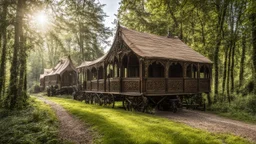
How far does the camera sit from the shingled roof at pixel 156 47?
15.5 m

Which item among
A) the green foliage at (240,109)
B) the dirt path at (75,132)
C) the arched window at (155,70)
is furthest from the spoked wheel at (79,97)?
the green foliage at (240,109)

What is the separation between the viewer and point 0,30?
1520 centimetres

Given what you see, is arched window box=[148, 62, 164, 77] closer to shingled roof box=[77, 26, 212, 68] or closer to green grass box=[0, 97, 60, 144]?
shingled roof box=[77, 26, 212, 68]

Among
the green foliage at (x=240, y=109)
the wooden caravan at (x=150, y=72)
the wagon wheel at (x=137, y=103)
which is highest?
the wooden caravan at (x=150, y=72)

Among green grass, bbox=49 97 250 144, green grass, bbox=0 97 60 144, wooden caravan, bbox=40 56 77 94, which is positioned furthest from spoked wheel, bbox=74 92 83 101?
green grass, bbox=49 97 250 144

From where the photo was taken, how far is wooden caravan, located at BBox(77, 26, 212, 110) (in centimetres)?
1505

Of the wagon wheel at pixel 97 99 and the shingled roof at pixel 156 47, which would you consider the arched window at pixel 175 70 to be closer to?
the shingled roof at pixel 156 47

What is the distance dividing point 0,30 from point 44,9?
12.6 feet

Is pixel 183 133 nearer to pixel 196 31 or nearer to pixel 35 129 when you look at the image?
pixel 35 129

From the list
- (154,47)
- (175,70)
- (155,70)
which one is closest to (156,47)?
(154,47)

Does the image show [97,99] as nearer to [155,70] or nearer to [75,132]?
[155,70]

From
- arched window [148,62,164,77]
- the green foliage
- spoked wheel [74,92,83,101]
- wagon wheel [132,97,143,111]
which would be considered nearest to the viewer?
the green foliage

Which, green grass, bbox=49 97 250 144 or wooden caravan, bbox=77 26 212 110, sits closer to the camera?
green grass, bbox=49 97 250 144

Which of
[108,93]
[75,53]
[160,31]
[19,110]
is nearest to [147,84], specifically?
[108,93]
